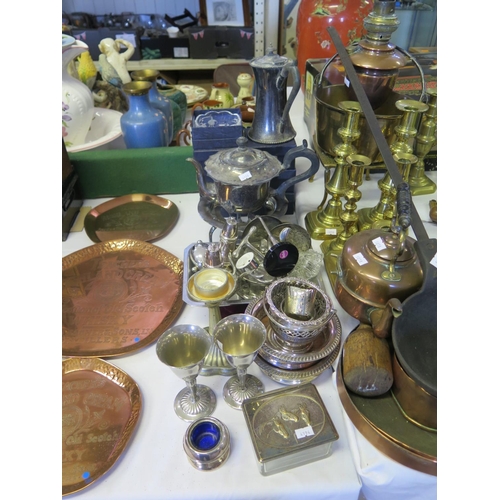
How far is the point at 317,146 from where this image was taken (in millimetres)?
1053

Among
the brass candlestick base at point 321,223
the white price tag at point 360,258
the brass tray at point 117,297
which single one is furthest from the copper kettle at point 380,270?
the brass tray at point 117,297

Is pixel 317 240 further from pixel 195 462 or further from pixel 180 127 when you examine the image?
pixel 180 127

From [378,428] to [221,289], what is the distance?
31cm

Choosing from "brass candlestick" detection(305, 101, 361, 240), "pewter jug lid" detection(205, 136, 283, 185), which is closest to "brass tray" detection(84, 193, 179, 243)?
"pewter jug lid" detection(205, 136, 283, 185)

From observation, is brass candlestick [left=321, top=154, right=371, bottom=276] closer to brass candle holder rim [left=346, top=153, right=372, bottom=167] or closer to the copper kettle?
brass candle holder rim [left=346, top=153, right=372, bottom=167]

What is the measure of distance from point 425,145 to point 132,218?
0.82 meters

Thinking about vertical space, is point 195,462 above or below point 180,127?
below

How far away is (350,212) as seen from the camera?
2.61 feet

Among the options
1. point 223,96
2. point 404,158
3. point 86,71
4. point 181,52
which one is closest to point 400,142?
point 404,158

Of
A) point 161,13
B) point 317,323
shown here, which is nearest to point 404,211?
point 317,323

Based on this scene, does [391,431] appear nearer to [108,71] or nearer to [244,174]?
[244,174]

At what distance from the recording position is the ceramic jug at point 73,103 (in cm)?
106

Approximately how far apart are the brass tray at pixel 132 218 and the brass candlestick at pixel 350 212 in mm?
431

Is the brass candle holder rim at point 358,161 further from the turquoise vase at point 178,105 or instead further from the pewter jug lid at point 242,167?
the turquoise vase at point 178,105
